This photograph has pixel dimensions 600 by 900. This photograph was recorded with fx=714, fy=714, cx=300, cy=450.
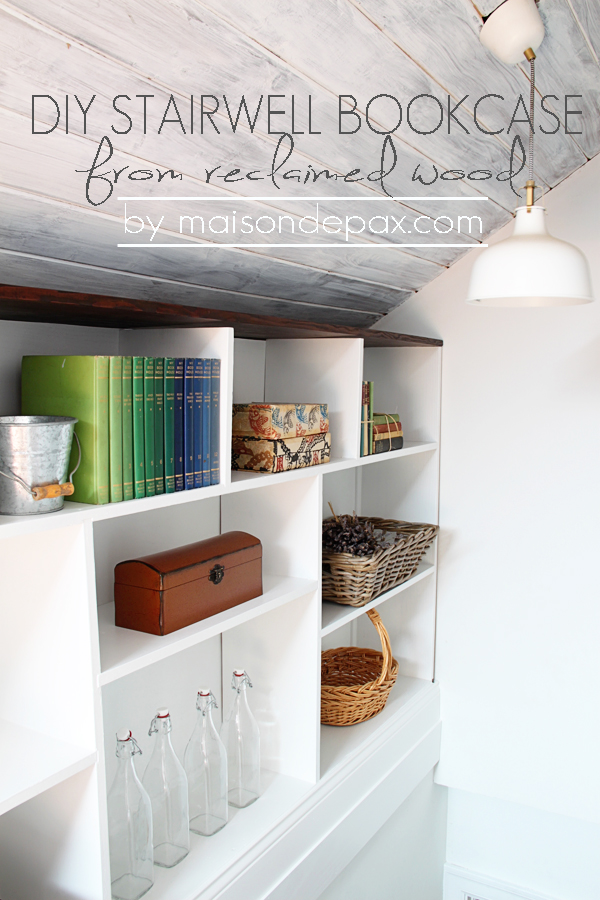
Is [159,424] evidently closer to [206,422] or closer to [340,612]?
[206,422]

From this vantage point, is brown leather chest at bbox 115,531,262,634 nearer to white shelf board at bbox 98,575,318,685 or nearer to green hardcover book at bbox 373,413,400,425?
white shelf board at bbox 98,575,318,685

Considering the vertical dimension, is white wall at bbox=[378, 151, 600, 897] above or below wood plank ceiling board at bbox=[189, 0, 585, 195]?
below

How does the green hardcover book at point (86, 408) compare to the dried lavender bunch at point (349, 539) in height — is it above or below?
above

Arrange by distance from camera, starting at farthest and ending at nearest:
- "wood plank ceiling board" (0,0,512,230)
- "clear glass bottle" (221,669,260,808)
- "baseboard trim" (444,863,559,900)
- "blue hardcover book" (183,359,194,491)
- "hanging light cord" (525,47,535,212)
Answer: "baseboard trim" (444,863,559,900)
"clear glass bottle" (221,669,260,808)
"blue hardcover book" (183,359,194,491)
"hanging light cord" (525,47,535,212)
"wood plank ceiling board" (0,0,512,230)

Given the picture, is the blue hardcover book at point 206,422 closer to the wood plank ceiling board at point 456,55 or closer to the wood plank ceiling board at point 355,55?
the wood plank ceiling board at point 355,55

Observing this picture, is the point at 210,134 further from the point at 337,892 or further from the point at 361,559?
the point at 337,892

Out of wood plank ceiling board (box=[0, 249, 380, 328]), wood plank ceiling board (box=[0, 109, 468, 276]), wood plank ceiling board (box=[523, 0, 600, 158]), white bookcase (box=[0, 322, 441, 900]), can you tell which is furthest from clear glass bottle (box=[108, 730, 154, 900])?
wood plank ceiling board (box=[523, 0, 600, 158])

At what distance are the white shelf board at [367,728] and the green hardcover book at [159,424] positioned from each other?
987 millimetres

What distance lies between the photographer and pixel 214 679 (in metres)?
1.93

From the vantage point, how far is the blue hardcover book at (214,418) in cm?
135

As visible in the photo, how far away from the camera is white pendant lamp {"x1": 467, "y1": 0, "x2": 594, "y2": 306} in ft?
3.67

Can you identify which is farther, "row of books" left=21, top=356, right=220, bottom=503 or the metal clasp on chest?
the metal clasp on chest

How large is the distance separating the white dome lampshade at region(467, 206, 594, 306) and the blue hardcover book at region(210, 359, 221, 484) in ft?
1.62

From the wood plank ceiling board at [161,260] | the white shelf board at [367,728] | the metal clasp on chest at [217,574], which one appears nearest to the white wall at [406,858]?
the white shelf board at [367,728]
